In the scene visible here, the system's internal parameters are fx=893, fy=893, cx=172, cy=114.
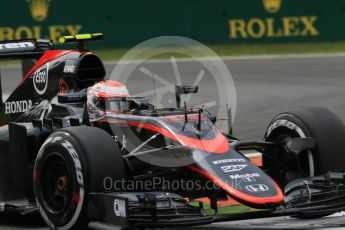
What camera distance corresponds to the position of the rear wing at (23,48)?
1034 centimetres

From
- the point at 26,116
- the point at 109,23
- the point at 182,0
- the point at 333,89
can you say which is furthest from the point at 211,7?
the point at 26,116

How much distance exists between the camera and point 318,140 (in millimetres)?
8641

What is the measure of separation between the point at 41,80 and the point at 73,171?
8.21ft

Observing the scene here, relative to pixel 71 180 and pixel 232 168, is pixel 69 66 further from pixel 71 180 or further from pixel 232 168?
pixel 232 168

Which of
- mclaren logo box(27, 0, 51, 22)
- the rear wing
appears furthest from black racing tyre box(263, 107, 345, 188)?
mclaren logo box(27, 0, 51, 22)

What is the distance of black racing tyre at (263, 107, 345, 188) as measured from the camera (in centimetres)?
863

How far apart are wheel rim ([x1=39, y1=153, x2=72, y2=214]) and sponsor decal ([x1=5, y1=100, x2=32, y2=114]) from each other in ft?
6.52

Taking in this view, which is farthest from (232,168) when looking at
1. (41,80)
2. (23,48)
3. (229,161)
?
(23,48)

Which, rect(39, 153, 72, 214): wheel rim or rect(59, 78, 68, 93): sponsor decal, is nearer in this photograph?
rect(39, 153, 72, 214): wheel rim

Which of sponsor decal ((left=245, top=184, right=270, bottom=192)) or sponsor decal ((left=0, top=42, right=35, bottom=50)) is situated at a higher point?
sponsor decal ((left=0, top=42, right=35, bottom=50))

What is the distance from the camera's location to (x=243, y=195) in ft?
24.1

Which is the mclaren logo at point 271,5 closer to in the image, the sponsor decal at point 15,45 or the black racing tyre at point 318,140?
the sponsor decal at point 15,45

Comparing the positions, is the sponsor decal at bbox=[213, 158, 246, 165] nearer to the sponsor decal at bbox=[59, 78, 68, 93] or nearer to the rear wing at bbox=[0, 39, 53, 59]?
the sponsor decal at bbox=[59, 78, 68, 93]

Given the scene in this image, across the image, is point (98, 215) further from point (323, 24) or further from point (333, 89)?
point (323, 24)
